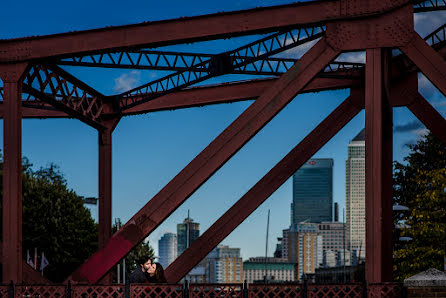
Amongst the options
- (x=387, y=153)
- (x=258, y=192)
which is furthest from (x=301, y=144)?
(x=387, y=153)

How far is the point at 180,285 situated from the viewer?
17.2 meters

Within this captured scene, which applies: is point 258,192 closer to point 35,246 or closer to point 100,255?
point 100,255

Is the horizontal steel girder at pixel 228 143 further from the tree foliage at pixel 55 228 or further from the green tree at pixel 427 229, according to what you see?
the tree foliage at pixel 55 228

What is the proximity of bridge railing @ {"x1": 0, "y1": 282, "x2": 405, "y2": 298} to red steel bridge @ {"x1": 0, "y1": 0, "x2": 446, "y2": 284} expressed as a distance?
1.11 m

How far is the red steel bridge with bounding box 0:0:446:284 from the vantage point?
18.8m

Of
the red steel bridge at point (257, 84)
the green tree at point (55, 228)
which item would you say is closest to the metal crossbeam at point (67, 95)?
the red steel bridge at point (257, 84)

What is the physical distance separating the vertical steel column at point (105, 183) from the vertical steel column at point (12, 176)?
806 cm

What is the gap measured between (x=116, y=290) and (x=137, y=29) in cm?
704

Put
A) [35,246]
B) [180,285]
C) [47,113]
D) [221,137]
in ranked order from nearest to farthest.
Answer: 1. [180,285]
2. [221,137]
3. [47,113]
4. [35,246]

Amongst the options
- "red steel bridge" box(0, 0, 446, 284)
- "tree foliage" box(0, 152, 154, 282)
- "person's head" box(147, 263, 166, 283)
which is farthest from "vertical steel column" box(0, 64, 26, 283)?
"tree foliage" box(0, 152, 154, 282)

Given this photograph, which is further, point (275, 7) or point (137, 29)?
point (137, 29)

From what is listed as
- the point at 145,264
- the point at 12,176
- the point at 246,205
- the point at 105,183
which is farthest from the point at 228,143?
the point at 105,183

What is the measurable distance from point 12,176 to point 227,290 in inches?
296

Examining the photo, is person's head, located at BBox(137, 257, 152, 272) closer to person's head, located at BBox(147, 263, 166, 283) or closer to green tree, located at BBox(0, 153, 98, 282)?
person's head, located at BBox(147, 263, 166, 283)
